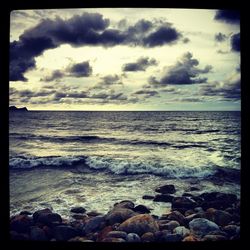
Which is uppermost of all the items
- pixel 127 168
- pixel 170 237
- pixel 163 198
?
pixel 127 168

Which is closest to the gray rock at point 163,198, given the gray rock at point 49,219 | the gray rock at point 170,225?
the gray rock at point 170,225

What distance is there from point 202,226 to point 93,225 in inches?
51.1

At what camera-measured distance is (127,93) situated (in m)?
5.77

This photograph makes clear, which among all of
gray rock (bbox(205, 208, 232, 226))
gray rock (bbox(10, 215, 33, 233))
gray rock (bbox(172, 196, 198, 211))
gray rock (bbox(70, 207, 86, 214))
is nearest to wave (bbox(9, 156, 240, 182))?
gray rock (bbox(172, 196, 198, 211))

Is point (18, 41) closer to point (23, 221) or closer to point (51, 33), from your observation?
point (51, 33)

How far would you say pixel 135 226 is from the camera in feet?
10.1

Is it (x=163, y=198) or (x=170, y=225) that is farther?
(x=163, y=198)

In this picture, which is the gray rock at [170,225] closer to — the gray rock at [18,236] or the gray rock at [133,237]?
the gray rock at [133,237]

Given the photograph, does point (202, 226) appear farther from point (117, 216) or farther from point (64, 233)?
point (64, 233)

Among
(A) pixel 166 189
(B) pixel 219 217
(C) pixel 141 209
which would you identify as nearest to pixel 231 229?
(B) pixel 219 217

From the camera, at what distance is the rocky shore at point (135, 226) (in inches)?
115

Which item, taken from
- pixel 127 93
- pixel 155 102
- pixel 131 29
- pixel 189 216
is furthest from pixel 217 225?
pixel 155 102

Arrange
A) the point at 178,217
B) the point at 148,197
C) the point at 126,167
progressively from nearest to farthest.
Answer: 1. the point at 178,217
2. the point at 148,197
3. the point at 126,167
